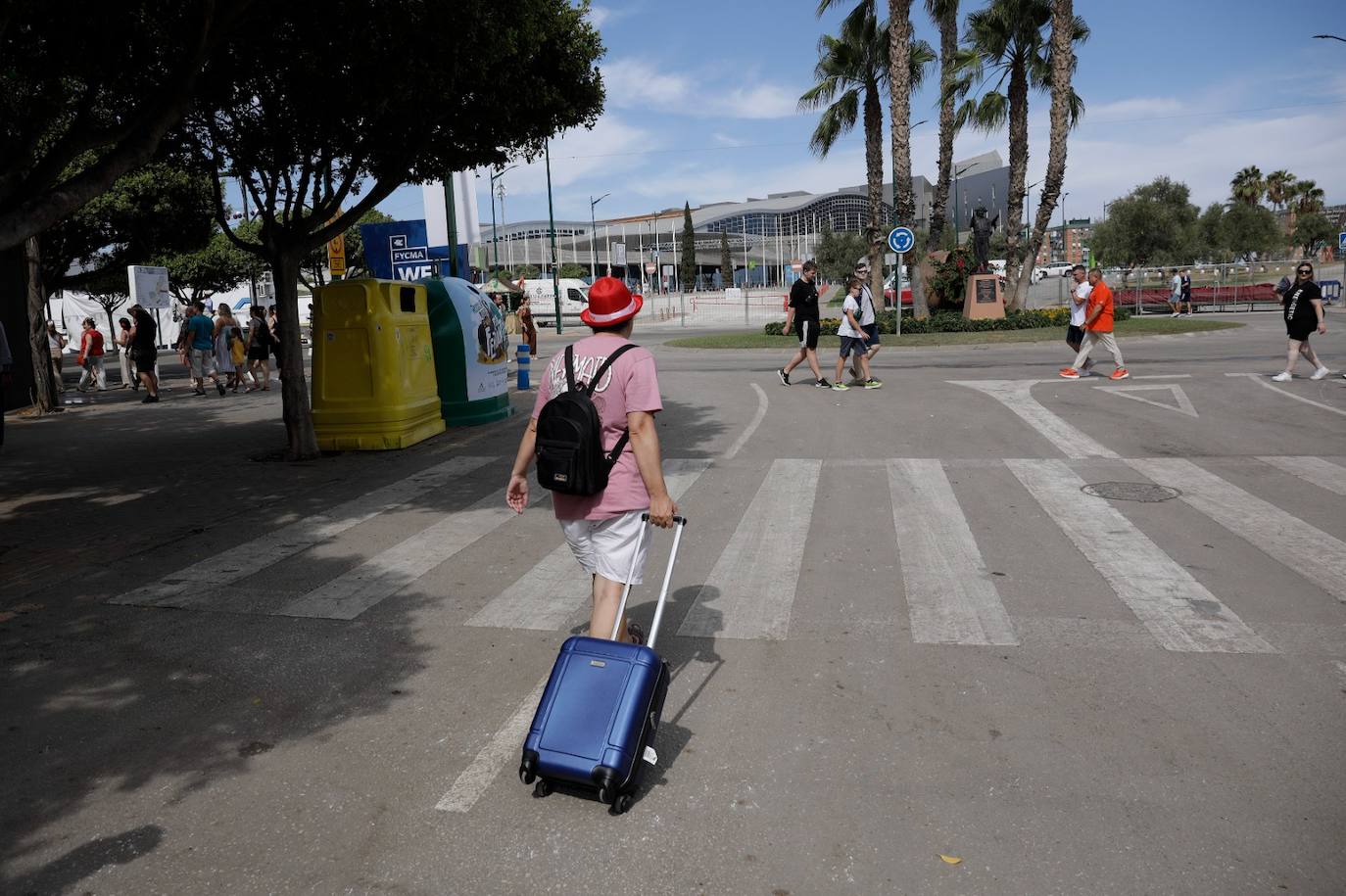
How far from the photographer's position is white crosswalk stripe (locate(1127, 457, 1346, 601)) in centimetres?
595

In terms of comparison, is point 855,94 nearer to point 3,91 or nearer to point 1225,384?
point 1225,384

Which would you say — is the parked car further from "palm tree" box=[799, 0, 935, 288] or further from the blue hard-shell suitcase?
the blue hard-shell suitcase

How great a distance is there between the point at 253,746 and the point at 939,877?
2.69 metres

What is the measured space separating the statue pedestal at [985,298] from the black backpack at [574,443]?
26.5 metres

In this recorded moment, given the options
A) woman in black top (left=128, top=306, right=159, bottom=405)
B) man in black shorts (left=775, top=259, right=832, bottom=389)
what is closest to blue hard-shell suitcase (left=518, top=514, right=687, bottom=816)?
man in black shorts (left=775, top=259, right=832, bottom=389)

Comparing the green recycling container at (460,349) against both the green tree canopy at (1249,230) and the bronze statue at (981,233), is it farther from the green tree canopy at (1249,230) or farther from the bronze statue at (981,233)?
the green tree canopy at (1249,230)

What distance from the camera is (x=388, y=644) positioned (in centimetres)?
514

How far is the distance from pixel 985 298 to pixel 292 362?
74.0 feet

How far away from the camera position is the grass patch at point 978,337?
2394cm

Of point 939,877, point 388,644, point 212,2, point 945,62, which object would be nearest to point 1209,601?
point 939,877

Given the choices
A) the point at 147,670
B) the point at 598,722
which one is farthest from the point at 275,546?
the point at 598,722

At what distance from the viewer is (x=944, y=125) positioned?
29.5 m

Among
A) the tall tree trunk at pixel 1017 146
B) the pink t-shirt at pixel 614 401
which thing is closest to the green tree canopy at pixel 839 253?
the tall tree trunk at pixel 1017 146

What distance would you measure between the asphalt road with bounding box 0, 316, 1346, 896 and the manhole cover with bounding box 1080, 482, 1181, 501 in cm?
5
